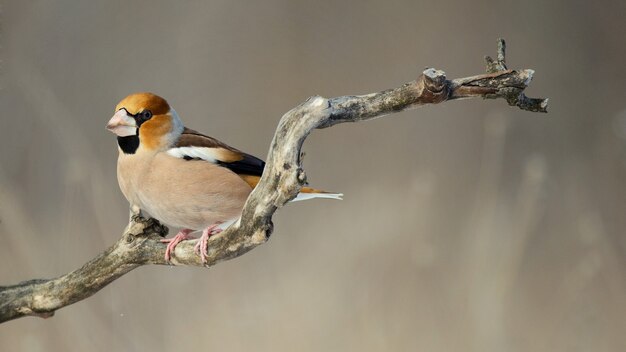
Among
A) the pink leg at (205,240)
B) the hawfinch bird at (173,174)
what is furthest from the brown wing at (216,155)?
the pink leg at (205,240)

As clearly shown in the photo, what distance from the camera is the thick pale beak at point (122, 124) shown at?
1.24 meters

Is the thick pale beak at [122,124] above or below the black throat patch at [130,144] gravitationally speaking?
above

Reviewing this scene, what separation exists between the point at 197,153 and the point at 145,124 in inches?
3.7

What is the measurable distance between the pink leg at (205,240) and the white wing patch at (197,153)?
107mm

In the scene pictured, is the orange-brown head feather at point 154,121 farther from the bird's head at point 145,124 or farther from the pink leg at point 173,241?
the pink leg at point 173,241

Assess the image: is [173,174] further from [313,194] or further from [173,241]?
[313,194]

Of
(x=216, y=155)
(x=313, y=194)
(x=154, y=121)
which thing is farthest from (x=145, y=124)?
(x=313, y=194)

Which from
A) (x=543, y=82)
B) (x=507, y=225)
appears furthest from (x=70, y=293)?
(x=543, y=82)

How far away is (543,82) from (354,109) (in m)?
1.89

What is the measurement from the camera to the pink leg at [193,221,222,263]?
1.25 metres

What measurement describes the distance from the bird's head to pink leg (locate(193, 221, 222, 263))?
15 centimetres

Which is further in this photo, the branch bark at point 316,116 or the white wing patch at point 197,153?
the white wing patch at point 197,153

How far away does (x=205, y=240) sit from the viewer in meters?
1.26

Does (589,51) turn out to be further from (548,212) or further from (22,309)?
(22,309)
